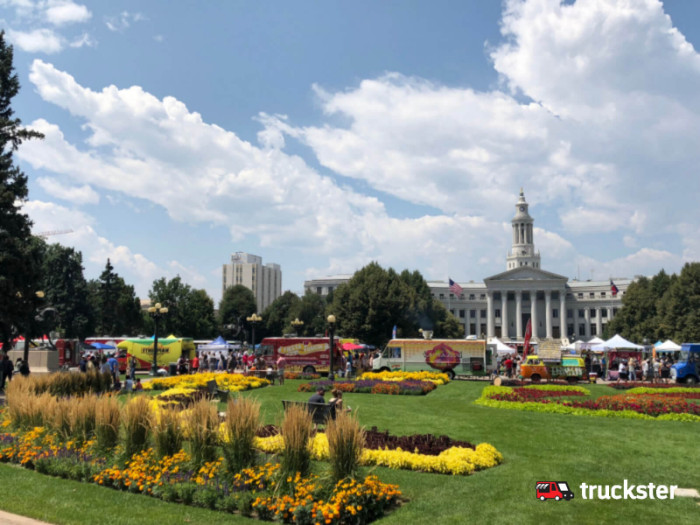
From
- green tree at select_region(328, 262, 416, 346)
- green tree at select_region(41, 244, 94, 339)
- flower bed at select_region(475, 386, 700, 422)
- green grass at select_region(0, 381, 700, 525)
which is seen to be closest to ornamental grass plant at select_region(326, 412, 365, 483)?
green grass at select_region(0, 381, 700, 525)

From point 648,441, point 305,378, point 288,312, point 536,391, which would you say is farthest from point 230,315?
point 648,441

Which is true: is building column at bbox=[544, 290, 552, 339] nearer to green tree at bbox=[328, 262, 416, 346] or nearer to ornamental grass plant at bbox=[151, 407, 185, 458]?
green tree at bbox=[328, 262, 416, 346]

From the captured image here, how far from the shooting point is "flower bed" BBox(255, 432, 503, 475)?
974 cm

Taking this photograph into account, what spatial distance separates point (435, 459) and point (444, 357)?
89.5 feet

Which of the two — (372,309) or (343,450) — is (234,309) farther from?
(343,450)

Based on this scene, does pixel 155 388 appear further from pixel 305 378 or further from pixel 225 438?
pixel 225 438

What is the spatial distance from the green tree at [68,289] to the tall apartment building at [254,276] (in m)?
111

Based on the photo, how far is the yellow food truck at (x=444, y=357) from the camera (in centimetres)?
3650

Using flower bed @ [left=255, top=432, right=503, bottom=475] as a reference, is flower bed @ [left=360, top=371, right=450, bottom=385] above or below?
below

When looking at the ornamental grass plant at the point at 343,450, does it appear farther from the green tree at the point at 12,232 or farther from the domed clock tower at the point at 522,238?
the domed clock tower at the point at 522,238

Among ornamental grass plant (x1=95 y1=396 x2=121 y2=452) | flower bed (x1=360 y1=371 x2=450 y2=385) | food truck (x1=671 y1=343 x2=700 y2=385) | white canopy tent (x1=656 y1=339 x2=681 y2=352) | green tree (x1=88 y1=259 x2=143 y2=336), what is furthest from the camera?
green tree (x1=88 y1=259 x2=143 y2=336)

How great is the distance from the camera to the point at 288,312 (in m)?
102

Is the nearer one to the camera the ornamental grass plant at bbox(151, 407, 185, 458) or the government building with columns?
the ornamental grass plant at bbox(151, 407, 185, 458)

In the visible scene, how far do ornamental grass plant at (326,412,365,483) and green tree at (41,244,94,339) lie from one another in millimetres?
66104
